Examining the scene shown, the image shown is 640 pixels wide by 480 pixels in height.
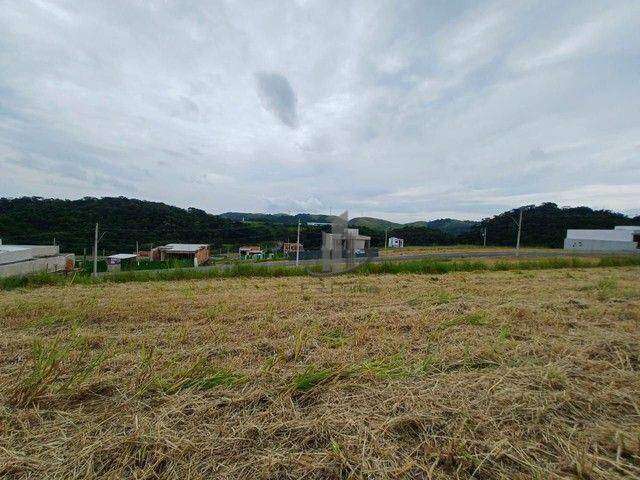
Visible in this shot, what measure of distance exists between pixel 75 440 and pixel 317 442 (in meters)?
1.20

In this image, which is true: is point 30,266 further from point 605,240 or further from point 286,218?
point 605,240

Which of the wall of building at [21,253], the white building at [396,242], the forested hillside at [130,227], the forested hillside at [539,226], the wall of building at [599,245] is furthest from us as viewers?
the white building at [396,242]

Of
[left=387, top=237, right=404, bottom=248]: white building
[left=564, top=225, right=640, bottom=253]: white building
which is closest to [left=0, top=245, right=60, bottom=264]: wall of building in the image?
[left=387, top=237, right=404, bottom=248]: white building

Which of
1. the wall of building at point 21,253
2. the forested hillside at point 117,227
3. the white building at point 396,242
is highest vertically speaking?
the forested hillside at point 117,227

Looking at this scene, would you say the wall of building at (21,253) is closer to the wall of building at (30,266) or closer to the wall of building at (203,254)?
the wall of building at (30,266)

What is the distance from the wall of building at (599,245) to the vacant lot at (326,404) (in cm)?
5493

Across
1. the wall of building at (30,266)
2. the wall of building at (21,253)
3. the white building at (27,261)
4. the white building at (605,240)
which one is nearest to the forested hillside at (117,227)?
the wall of building at (21,253)

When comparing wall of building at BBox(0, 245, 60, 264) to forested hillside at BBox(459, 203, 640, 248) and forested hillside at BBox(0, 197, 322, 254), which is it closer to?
forested hillside at BBox(0, 197, 322, 254)

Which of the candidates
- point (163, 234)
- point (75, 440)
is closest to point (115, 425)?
point (75, 440)

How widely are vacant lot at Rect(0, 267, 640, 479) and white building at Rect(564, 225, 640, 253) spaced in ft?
181

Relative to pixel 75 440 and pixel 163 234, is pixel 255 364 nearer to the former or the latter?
pixel 75 440

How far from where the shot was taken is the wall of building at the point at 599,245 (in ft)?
129

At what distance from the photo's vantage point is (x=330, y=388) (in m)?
1.74

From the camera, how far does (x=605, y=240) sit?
43406 mm
